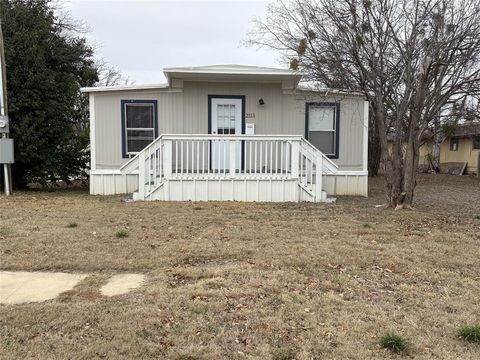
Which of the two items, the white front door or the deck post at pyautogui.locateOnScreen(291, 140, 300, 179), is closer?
the deck post at pyautogui.locateOnScreen(291, 140, 300, 179)

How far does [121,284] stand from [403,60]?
6387 mm

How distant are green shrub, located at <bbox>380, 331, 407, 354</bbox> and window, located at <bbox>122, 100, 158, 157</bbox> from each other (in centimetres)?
894

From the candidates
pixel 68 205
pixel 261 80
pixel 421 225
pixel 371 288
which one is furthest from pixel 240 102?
pixel 371 288

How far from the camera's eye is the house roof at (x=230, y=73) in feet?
32.7

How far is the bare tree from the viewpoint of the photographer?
24.4 ft

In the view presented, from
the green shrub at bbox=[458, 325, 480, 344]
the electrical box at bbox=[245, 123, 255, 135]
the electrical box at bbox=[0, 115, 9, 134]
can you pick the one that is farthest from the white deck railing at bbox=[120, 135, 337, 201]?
the green shrub at bbox=[458, 325, 480, 344]

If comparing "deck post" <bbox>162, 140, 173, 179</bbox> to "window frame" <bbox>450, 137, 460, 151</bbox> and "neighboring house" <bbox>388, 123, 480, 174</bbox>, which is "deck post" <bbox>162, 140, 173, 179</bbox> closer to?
"neighboring house" <bbox>388, 123, 480, 174</bbox>

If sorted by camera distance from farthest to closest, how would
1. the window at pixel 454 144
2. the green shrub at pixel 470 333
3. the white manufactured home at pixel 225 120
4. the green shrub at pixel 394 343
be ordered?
1. the window at pixel 454 144
2. the white manufactured home at pixel 225 120
3. the green shrub at pixel 470 333
4. the green shrub at pixel 394 343

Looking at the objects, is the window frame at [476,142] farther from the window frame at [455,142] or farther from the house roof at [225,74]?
the house roof at [225,74]

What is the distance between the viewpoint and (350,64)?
321 inches

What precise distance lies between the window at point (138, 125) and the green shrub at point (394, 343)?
29.3 ft

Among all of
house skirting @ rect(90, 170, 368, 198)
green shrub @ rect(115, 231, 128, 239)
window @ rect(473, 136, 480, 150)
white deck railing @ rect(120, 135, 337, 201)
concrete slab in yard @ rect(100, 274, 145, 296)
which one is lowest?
concrete slab in yard @ rect(100, 274, 145, 296)

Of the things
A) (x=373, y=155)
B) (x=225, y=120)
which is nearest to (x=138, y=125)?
(x=225, y=120)

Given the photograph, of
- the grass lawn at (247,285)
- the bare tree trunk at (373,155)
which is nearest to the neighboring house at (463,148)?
the bare tree trunk at (373,155)
